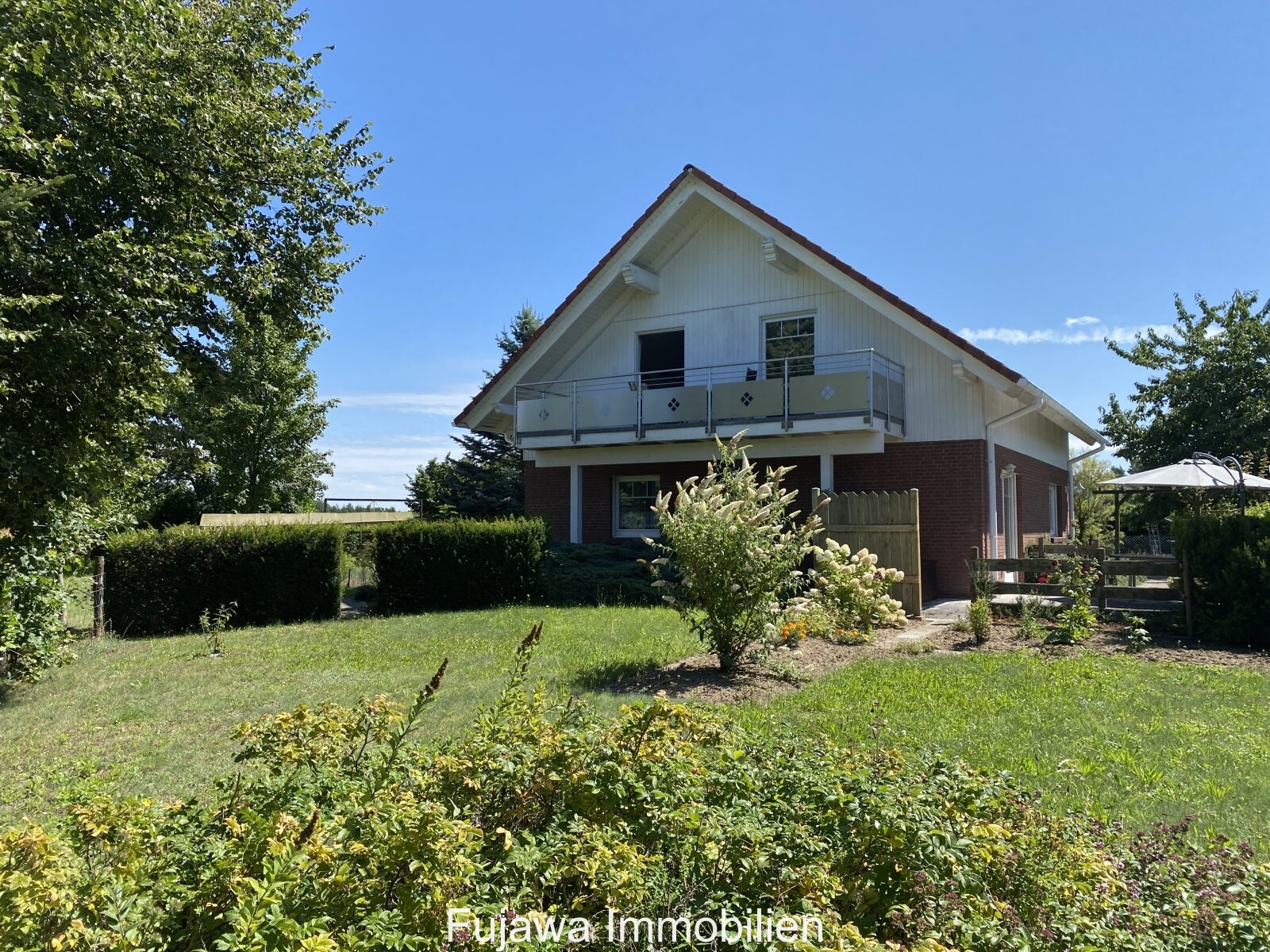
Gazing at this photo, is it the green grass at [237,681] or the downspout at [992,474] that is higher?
the downspout at [992,474]

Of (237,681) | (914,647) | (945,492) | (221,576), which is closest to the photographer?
(237,681)

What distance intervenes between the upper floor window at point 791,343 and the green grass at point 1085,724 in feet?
32.4

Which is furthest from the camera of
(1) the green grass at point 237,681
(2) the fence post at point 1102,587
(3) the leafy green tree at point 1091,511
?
(3) the leafy green tree at point 1091,511

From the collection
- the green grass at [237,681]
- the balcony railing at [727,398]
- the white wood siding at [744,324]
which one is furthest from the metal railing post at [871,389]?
the green grass at [237,681]

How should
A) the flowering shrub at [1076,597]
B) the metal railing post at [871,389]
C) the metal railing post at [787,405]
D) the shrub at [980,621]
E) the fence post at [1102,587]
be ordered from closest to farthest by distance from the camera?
the flowering shrub at [1076,597]
the shrub at [980,621]
the fence post at [1102,587]
the metal railing post at [871,389]
the metal railing post at [787,405]

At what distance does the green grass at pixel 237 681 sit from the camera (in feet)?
18.4

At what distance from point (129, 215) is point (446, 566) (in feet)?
23.5

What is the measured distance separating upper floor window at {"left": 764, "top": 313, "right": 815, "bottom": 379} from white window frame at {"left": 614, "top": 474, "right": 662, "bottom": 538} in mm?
3802

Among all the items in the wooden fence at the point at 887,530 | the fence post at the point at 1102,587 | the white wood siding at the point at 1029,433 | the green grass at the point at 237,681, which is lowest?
the green grass at the point at 237,681

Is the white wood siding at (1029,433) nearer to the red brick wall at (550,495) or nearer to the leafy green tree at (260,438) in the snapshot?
the red brick wall at (550,495)

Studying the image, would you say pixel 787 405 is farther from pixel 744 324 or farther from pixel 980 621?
pixel 980 621

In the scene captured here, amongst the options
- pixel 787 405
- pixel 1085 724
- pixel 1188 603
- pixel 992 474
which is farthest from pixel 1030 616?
pixel 787 405

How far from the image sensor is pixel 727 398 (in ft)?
55.4

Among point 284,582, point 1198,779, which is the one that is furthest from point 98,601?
point 1198,779
